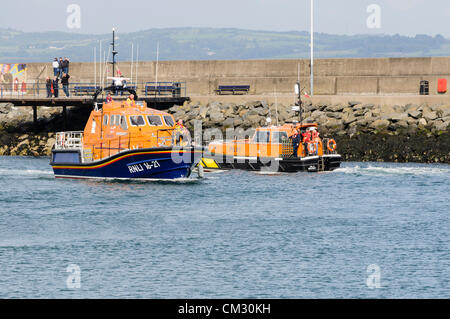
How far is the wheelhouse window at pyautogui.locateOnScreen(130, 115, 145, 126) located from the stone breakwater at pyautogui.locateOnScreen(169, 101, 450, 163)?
1241 cm

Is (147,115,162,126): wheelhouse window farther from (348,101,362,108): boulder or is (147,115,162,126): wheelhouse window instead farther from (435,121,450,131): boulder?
(348,101,362,108): boulder

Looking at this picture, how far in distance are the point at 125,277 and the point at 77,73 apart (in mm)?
39185

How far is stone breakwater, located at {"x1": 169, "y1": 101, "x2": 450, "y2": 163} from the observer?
38750 mm

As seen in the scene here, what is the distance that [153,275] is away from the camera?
17953 mm

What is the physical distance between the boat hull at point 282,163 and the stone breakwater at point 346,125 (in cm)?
535

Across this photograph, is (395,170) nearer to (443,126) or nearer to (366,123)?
(443,126)

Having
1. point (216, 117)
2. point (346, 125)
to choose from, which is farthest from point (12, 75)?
point (346, 125)

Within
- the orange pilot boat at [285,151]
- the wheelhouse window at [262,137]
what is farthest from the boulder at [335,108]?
the wheelhouse window at [262,137]

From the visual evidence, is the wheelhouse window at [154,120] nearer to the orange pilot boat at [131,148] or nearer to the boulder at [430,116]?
the orange pilot boat at [131,148]

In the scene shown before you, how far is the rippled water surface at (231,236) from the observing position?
17266 mm
